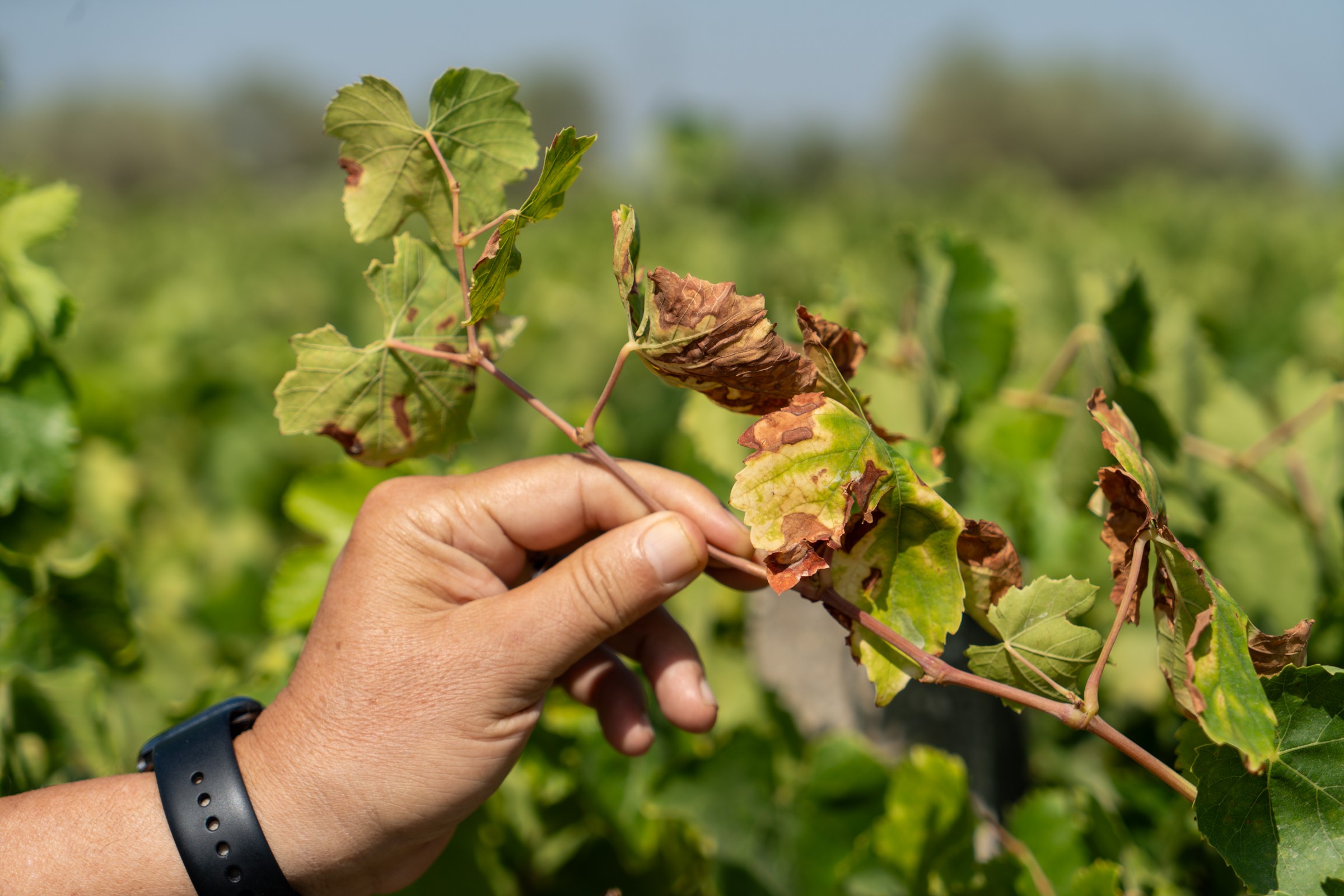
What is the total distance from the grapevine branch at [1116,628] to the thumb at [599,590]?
0.30 meters

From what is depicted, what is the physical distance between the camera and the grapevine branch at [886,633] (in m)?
0.60

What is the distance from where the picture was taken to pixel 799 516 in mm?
592

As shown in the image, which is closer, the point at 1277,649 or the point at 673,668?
the point at 1277,649

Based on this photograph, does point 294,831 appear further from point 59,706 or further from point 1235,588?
point 1235,588

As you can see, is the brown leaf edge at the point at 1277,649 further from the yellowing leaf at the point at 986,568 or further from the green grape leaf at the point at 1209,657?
the yellowing leaf at the point at 986,568

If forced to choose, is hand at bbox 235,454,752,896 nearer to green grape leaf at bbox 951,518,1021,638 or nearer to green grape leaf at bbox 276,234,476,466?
green grape leaf at bbox 276,234,476,466

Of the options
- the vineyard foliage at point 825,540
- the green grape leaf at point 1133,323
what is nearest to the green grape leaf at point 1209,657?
the vineyard foliage at point 825,540

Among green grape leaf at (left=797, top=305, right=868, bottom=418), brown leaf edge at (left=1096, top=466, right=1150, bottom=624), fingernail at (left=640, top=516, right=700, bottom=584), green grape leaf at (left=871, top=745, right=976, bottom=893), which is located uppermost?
green grape leaf at (left=797, top=305, right=868, bottom=418)

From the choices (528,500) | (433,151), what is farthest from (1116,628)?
(433,151)

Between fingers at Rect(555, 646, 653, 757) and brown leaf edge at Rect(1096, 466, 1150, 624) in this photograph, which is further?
fingers at Rect(555, 646, 653, 757)

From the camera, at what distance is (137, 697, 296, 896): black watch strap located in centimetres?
79

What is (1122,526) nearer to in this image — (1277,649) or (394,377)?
(1277,649)

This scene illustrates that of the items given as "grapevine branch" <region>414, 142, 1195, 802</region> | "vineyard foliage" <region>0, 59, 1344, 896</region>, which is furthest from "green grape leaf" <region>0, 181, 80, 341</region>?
"grapevine branch" <region>414, 142, 1195, 802</region>

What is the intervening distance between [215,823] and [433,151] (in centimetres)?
59
